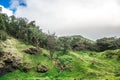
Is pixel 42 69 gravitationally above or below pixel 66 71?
above

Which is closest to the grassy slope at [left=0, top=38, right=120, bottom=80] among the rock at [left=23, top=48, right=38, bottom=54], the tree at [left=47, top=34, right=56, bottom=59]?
the rock at [left=23, top=48, right=38, bottom=54]

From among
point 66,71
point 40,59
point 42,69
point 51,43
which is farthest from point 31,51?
point 66,71

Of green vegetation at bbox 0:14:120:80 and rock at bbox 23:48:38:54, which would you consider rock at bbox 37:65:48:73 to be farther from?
rock at bbox 23:48:38:54

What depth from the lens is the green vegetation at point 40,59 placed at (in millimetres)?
140500

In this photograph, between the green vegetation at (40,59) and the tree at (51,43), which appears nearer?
the green vegetation at (40,59)

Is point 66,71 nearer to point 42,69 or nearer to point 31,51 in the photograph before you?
point 42,69

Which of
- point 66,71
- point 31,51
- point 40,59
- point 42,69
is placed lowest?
point 66,71

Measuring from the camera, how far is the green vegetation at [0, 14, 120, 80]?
461ft

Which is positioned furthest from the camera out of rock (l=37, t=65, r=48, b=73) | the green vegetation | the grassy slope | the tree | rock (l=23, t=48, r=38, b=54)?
the tree

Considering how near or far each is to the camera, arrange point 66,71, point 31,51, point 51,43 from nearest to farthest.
A: point 66,71 → point 31,51 → point 51,43

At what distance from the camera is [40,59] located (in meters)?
156

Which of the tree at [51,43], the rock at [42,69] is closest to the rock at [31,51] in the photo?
the tree at [51,43]

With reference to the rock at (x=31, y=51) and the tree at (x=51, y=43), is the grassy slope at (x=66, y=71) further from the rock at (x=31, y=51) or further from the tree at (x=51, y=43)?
the tree at (x=51, y=43)

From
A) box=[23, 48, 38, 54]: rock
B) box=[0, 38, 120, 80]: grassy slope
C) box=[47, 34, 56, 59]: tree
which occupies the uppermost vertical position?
→ box=[47, 34, 56, 59]: tree
